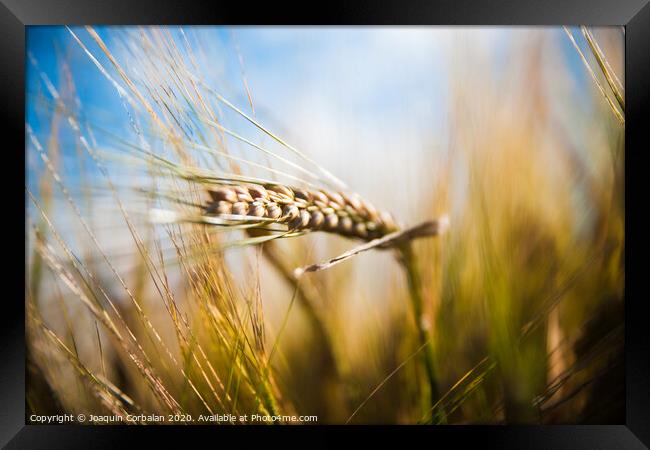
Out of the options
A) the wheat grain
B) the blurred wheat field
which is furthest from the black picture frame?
the wheat grain

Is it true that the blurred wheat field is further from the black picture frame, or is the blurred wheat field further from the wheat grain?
the wheat grain

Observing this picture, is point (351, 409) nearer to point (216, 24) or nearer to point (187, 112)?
point (187, 112)

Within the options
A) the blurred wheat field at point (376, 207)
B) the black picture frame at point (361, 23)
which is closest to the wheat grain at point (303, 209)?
the blurred wheat field at point (376, 207)

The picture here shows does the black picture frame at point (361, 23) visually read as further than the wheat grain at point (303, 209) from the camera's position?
Yes

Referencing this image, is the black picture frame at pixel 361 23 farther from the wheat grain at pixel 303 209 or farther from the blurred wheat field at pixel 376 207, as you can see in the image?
Result: the wheat grain at pixel 303 209

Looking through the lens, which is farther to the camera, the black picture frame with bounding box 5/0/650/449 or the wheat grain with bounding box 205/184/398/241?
the black picture frame with bounding box 5/0/650/449
